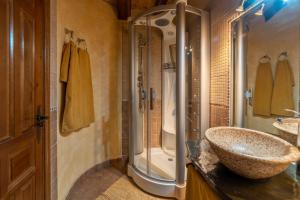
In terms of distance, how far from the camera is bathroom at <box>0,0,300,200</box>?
3.18 feet

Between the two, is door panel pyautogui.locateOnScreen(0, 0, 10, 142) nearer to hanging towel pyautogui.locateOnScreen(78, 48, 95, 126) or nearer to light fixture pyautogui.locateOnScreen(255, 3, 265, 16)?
hanging towel pyautogui.locateOnScreen(78, 48, 95, 126)

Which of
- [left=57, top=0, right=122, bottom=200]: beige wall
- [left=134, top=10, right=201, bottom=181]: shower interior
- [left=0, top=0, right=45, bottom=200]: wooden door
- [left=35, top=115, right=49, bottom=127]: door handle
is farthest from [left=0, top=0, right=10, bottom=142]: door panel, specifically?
[left=134, top=10, right=201, bottom=181]: shower interior

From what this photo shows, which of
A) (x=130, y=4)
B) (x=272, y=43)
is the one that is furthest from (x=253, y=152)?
(x=130, y=4)

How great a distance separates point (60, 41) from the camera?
5.68 feet

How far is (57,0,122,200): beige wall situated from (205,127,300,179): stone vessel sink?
150 centimetres

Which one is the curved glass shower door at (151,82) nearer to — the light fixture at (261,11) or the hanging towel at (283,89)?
the light fixture at (261,11)

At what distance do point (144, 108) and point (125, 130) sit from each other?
57 cm

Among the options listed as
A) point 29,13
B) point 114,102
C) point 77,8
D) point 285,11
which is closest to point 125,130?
point 114,102

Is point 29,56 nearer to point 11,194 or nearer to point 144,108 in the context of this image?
point 11,194

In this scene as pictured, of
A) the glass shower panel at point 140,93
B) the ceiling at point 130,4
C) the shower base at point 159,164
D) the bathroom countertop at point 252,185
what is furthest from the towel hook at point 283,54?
the ceiling at point 130,4

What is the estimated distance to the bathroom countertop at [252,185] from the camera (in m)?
0.67

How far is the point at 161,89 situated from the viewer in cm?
296

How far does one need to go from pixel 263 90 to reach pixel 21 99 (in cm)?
162

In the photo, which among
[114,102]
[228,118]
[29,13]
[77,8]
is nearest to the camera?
[29,13]
